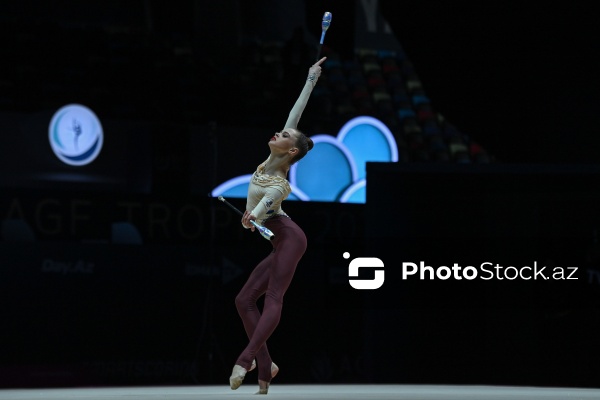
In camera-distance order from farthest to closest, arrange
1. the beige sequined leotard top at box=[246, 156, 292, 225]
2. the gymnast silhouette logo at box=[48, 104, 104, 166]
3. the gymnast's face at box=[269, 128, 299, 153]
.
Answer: the gymnast silhouette logo at box=[48, 104, 104, 166], the gymnast's face at box=[269, 128, 299, 153], the beige sequined leotard top at box=[246, 156, 292, 225]

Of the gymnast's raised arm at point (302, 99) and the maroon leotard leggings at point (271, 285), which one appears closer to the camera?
the maroon leotard leggings at point (271, 285)

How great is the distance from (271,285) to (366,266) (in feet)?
A: 8.00

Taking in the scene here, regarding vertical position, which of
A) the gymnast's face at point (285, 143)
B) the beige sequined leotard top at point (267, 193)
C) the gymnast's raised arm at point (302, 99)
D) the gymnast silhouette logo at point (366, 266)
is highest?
the gymnast's raised arm at point (302, 99)

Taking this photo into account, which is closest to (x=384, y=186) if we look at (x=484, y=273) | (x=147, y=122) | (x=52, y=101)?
(x=484, y=273)

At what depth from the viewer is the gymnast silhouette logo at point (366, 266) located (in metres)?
8.60

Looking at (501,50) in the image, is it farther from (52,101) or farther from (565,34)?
(52,101)

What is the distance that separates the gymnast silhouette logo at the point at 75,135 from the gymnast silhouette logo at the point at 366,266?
408 centimetres

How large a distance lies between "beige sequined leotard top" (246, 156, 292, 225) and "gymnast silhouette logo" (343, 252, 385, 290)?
90.9 inches

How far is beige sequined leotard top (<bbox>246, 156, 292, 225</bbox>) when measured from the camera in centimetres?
623
